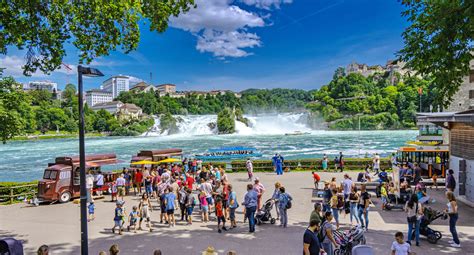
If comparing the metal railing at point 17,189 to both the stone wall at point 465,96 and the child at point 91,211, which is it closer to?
the child at point 91,211

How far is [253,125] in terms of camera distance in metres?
136

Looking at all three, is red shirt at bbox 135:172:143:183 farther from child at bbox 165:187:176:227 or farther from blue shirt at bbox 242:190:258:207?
blue shirt at bbox 242:190:258:207

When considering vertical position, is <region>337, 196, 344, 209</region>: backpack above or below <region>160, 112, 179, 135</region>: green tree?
below

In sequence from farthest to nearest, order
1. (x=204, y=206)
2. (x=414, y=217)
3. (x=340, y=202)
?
(x=204, y=206) → (x=340, y=202) → (x=414, y=217)

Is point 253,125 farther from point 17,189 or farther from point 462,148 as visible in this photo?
point 462,148

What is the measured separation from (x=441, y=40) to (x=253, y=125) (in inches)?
4982

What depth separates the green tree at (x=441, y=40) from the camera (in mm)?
8930

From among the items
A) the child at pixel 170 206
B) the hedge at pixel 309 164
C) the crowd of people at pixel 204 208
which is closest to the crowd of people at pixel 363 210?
the crowd of people at pixel 204 208

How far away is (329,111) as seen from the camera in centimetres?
15138

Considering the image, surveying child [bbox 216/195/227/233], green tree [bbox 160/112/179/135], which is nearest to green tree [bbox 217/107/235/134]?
green tree [bbox 160/112/179/135]

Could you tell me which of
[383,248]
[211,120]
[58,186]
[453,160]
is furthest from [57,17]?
[211,120]

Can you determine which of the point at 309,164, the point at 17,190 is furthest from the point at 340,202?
the point at 17,190

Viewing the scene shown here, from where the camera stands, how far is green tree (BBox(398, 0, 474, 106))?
8930mm

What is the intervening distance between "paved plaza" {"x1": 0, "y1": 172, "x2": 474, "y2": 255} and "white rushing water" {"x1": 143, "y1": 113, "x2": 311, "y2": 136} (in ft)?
363
